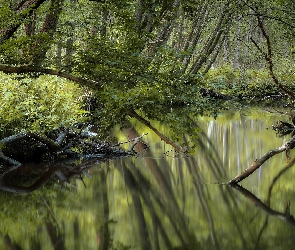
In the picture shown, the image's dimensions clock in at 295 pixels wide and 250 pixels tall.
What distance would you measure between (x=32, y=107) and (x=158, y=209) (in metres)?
5.04

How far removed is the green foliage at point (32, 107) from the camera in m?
10.3

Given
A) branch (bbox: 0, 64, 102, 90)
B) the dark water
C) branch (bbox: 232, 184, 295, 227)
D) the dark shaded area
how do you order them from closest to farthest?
1. the dark water
2. branch (bbox: 232, 184, 295, 227)
3. branch (bbox: 0, 64, 102, 90)
4. the dark shaded area

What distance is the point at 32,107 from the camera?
1080 cm

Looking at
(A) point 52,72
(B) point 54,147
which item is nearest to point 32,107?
(B) point 54,147

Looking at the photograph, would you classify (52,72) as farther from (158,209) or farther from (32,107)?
(32,107)

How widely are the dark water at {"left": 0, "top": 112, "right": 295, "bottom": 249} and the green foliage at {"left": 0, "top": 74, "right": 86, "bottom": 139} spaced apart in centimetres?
197

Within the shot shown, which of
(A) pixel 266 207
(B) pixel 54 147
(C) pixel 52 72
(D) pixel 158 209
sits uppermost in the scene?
(C) pixel 52 72

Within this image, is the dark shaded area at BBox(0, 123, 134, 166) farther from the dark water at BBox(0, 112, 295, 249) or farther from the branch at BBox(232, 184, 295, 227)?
the branch at BBox(232, 184, 295, 227)

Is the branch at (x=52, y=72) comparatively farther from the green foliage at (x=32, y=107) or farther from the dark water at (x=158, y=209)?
the green foliage at (x=32, y=107)

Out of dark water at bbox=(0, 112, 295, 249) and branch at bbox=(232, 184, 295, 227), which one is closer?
dark water at bbox=(0, 112, 295, 249)

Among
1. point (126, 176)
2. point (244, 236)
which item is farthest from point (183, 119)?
point (126, 176)

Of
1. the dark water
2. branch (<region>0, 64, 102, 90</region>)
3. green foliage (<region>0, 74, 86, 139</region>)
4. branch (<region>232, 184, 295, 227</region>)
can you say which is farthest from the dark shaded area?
branch (<region>232, 184, 295, 227</region>)

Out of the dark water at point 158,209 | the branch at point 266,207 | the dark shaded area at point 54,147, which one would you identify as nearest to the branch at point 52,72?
the dark water at point 158,209

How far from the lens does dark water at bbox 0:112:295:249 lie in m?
5.78
